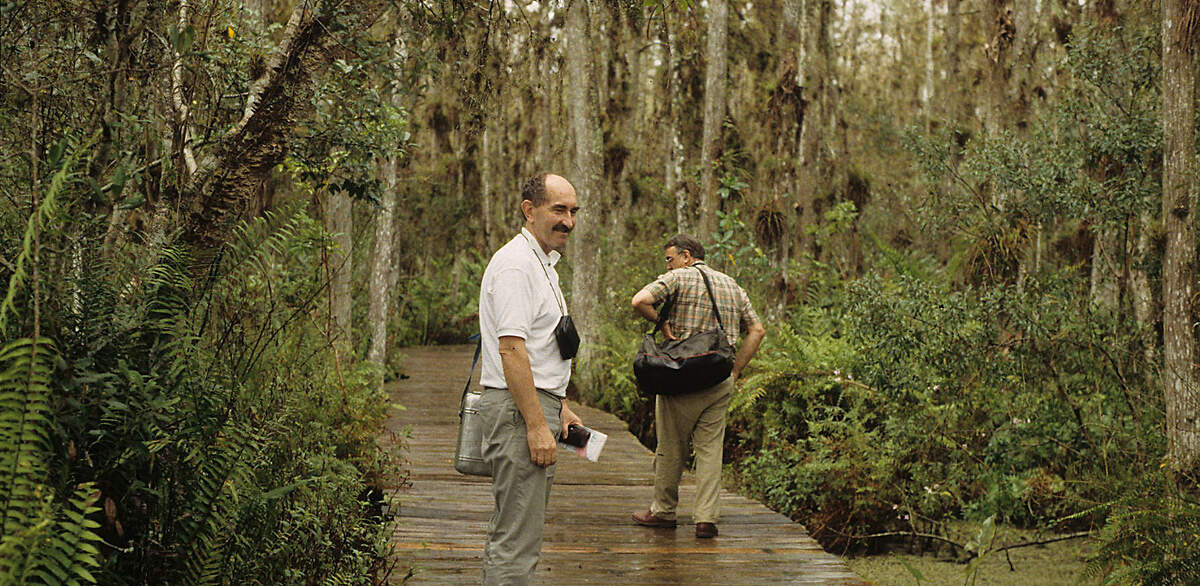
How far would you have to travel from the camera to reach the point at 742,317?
7.11m

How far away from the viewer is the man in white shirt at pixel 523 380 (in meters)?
4.06

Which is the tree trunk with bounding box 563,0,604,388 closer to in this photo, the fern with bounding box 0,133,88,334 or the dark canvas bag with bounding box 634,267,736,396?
the dark canvas bag with bounding box 634,267,736,396

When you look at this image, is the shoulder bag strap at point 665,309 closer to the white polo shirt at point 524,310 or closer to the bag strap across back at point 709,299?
the bag strap across back at point 709,299

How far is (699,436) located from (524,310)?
126 inches

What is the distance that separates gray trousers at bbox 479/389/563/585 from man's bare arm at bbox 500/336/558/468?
0.26 ft

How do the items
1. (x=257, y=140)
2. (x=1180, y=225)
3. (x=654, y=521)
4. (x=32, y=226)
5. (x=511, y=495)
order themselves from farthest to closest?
1. (x=1180, y=225)
2. (x=654, y=521)
3. (x=257, y=140)
4. (x=511, y=495)
5. (x=32, y=226)

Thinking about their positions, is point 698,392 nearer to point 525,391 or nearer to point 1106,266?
point 525,391

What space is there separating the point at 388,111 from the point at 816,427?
18.3 feet

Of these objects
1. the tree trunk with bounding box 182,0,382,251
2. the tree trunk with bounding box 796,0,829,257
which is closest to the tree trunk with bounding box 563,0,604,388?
the tree trunk with bounding box 796,0,829,257

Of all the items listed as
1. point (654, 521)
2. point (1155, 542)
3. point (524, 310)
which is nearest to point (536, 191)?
point (524, 310)

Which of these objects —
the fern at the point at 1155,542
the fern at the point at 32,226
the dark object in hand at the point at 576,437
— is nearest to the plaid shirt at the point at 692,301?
the dark object in hand at the point at 576,437

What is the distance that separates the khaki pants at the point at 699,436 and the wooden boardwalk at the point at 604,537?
33 centimetres

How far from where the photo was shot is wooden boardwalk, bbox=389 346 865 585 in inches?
242

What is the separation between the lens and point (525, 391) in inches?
158
